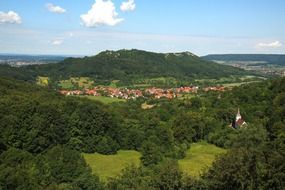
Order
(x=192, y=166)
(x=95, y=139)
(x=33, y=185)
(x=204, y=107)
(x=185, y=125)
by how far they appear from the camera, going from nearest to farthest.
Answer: (x=33, y=185) → (x=192, y=166) → (x=95, y=139) → (x=185, y=125) → (x=204, y=107)

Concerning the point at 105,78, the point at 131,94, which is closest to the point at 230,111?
the point at 131,94

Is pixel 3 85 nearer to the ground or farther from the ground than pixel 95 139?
farther from the ground

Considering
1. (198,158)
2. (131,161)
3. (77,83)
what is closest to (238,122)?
(198,158)

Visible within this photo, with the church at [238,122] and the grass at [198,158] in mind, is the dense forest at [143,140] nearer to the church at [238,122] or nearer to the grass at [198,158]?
the grass at [198,158]

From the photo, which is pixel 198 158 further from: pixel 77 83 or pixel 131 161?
pixel 77 83

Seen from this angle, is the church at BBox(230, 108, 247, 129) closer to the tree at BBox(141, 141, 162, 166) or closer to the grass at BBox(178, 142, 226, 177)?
the grass at BBox(178, 142, 226, 177)

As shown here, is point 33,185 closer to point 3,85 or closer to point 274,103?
point 3,85

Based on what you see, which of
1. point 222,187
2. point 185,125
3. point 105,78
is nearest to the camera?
point 222,187

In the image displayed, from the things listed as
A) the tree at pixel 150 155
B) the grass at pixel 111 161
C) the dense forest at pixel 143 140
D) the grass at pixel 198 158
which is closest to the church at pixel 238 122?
the dense forest at pixel 143 140
